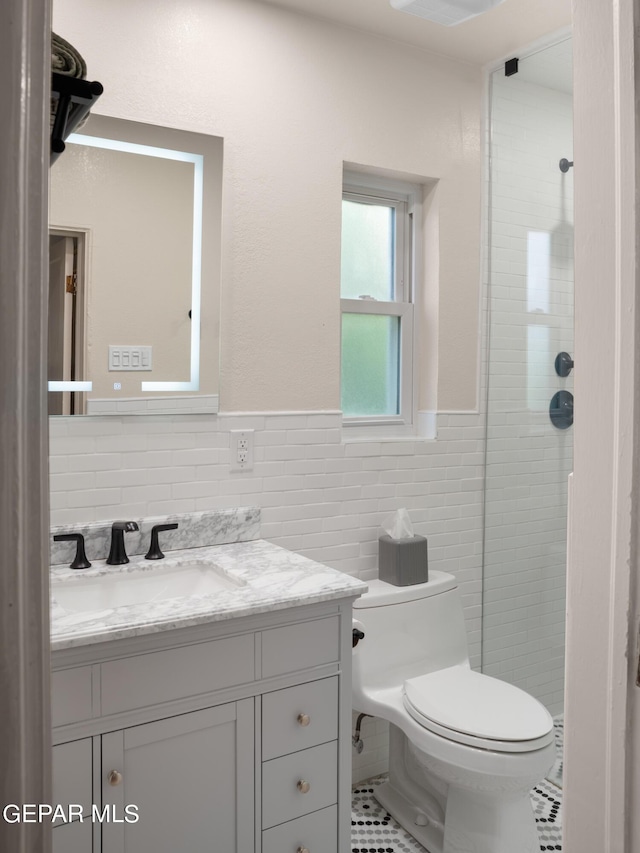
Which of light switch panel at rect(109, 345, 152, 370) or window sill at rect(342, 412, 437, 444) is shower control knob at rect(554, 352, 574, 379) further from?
light switch panel at rect(109, 345, 152, 370)

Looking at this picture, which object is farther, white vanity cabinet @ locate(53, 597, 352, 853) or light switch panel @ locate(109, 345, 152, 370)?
light switch panel @ locate(109, 345, 152, 370)

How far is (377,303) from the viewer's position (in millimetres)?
2658

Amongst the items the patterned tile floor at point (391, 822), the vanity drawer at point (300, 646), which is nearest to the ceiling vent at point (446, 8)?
the vanity drawer at point (300, 646)

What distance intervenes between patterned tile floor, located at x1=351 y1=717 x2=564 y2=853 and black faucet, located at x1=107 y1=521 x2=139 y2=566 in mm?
1210

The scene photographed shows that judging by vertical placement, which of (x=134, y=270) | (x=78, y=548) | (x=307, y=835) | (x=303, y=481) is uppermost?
(x=134, y=270)

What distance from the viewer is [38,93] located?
469 millimetres

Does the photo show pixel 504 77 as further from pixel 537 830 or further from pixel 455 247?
pixel 537 830

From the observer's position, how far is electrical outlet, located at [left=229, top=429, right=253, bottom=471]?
7.40ft

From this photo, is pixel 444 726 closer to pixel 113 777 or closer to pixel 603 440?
pixel 113 777

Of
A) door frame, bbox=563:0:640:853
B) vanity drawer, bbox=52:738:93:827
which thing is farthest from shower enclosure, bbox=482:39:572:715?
door frame, bbox=563:0:640:853

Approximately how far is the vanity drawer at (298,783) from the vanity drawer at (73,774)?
1.42 ft

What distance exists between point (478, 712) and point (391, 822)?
2.13 feet

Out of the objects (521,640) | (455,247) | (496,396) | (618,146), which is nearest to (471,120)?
(455,247)

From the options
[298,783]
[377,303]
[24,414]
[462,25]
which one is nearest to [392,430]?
[377,303]
